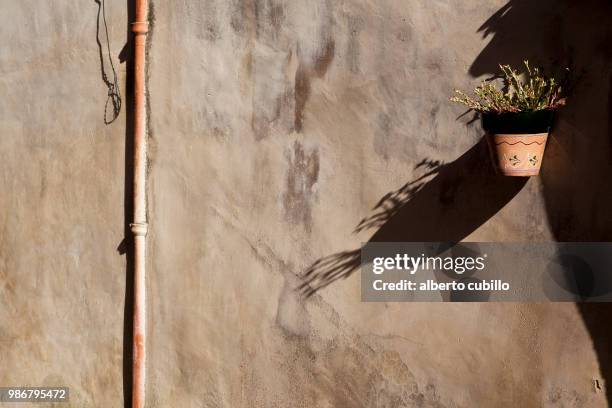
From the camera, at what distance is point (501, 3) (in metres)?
4.71

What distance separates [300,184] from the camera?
4.91m

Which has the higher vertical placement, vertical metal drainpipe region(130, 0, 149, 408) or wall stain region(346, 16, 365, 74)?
wall stain region(346, 16, 365, 74)

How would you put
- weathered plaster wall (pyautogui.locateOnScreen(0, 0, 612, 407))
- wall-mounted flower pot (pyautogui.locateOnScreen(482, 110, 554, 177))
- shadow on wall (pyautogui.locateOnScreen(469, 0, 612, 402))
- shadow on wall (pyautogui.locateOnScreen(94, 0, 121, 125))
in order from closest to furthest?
1. wall-mounted flower pot (pyautogui.locateOnScreen(482, 110, 554, 177))
2. shadow on wall (pyautogui.locateOnScreen(469, 0, 612, 402))
3. weathered plaster wall (pyautogui.locateOnScreen(0, 0, 612, 407))
4. shadow on wall (pyautogui.locateOnScreen(94, 0, 121, 125))

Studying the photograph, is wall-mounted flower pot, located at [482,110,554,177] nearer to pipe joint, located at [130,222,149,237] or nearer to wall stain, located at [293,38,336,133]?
wall stain, located at [293,38,336,133]

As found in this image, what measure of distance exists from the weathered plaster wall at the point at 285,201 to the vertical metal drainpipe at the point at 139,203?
7cm

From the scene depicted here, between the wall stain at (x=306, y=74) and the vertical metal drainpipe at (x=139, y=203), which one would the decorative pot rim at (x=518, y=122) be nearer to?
the wall stain at (x=306, y=74)

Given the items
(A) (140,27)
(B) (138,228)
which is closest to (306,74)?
(A) (140,27)

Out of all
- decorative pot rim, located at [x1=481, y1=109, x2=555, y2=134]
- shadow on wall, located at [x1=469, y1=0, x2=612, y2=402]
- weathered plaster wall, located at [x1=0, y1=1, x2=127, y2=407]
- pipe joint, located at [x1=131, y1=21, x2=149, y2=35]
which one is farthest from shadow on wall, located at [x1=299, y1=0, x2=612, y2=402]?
pipe joint, located at [x1=131, y1=21, x2=149, y2=35]

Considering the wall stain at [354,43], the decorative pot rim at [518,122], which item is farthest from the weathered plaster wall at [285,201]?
the decorative pot rim at [518,122]

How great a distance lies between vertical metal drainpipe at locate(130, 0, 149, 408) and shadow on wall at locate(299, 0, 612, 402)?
4.07 feet

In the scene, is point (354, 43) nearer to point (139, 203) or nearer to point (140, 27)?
point (140, 27)

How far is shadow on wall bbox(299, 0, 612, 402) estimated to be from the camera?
4.65 m

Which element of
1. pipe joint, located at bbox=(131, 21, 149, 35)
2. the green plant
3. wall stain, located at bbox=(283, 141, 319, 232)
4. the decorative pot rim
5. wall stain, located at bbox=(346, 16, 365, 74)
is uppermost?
pipe joint, located at bbox=(131, 21, 149, 35)

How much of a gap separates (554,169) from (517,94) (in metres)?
0.53
